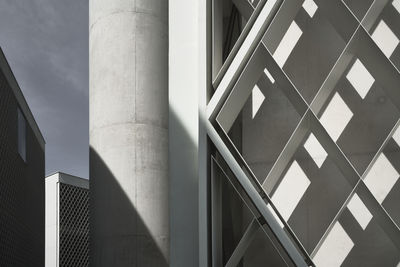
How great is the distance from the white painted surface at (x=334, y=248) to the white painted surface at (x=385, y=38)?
297cm

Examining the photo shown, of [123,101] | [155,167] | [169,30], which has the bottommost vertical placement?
[155,167]

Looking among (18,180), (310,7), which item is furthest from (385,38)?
(18,180)

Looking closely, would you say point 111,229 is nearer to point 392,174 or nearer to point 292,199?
point 292,199

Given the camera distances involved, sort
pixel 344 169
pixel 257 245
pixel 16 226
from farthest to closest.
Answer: pixel 16 226 → pixel 257 245 → pixel 344 169

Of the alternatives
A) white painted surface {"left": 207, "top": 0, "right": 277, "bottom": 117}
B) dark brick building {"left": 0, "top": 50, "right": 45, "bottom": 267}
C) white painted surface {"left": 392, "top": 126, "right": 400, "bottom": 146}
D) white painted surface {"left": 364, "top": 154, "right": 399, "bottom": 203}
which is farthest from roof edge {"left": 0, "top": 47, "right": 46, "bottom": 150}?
white painted surface {"left": 392, "top": 126, "right": 400, "bottom": 146}

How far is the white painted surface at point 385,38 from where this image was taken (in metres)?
9.12

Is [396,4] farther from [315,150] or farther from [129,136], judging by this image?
[129,136]

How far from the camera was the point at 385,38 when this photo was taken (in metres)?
9.16

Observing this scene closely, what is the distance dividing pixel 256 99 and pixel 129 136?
2371mm

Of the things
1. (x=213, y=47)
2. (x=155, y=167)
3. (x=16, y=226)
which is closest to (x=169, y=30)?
(x=213, y=47)

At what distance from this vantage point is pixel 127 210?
9820 millimetres

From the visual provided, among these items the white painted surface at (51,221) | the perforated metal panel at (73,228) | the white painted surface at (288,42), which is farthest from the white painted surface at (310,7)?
the perforated metal panel at (73,228)

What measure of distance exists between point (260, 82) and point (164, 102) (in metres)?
1.79

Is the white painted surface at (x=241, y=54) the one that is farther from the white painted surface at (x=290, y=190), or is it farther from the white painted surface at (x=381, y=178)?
the white painted surface at (x=381, y=178)
